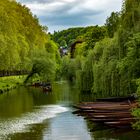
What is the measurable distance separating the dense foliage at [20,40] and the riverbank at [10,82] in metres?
2.03

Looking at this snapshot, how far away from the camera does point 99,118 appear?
113 ft

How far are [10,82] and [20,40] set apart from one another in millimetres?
8959

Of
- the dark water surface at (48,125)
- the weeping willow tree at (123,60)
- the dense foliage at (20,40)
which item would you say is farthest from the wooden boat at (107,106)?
the dense foliage at (20,40)

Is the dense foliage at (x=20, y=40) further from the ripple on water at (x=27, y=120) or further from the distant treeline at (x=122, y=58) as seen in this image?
the ripple on water at (x=27, y=120)

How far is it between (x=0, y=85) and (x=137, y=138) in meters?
47.4

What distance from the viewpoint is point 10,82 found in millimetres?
83312

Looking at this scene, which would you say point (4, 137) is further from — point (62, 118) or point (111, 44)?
point (111, 44)

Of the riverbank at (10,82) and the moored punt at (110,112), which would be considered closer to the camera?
the moored punt at (110,112)

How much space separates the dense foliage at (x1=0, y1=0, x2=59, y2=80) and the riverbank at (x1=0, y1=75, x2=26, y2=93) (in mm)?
2033

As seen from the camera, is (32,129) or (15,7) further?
(15,7)

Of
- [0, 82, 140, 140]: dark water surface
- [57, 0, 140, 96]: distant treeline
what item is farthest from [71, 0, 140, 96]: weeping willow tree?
[0, 82, 140, 140]: dark water surface

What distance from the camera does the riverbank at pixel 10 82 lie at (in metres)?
72.5

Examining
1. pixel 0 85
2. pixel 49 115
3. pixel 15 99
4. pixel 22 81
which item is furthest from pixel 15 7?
pixel 49 115

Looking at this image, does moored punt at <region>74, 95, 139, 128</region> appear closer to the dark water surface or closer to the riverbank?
the dark water surface
